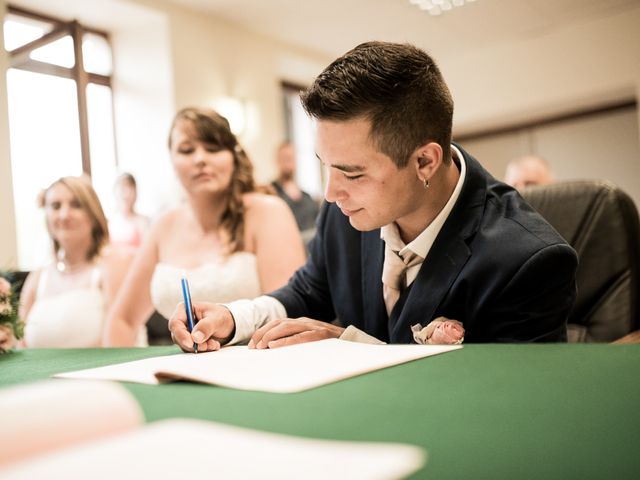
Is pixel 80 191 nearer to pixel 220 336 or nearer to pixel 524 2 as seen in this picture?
pixel 220 336

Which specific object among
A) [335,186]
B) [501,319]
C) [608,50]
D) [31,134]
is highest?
[608,50]

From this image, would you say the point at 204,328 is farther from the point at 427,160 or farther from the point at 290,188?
the point at 290,188

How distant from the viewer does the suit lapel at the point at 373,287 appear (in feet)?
4.35

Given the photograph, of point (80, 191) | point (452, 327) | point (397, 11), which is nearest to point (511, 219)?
point (452, 327)

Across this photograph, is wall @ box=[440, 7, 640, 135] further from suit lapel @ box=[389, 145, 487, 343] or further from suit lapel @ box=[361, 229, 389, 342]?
suit lapel @ box=[389, 145, 487, 343]

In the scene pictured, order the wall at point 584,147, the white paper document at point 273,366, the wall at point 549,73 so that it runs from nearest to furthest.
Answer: the white paper document at point 273,366 → the wall at point 549,73 → the wall at point 584,147

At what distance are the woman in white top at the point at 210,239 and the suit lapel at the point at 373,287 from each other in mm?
804

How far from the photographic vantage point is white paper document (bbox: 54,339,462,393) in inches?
27.4

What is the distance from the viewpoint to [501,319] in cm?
110

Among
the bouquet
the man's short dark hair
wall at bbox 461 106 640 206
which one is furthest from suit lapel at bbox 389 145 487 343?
wall at bbox 461 106 640 206

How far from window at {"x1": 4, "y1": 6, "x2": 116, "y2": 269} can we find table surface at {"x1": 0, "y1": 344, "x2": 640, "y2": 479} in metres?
4.06

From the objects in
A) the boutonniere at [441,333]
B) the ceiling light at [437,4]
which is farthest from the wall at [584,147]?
the boutonniere at [441,333]

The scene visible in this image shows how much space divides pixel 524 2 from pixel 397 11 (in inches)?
45.7

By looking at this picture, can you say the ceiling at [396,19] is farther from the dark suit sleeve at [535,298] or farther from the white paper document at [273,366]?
the white paper document at [273,366]
